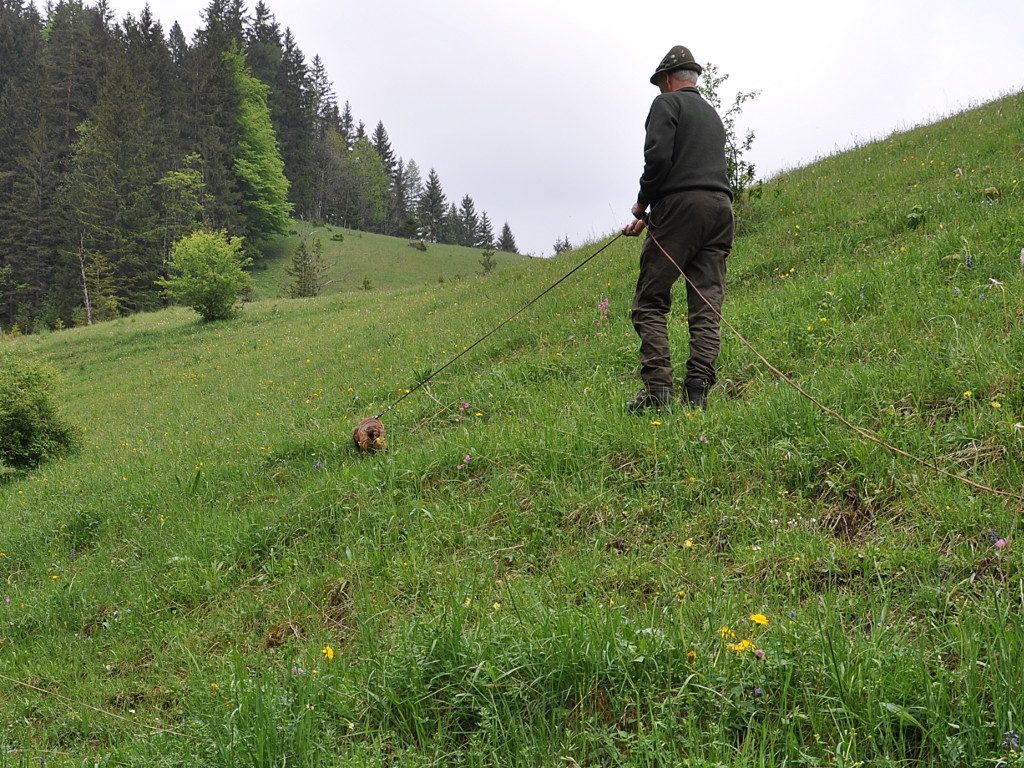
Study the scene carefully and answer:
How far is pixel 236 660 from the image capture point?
288cm

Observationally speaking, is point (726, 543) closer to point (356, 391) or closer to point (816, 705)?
point (816, 705)

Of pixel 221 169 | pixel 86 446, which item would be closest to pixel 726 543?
pixel 86 446

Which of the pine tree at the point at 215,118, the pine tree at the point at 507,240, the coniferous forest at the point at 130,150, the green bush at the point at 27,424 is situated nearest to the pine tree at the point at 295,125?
the coniferous forest at the point at 130,150

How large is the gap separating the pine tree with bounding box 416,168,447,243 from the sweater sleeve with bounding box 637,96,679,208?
9232cm

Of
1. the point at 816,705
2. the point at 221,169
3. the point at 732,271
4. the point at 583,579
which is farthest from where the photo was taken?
the point at 221,169

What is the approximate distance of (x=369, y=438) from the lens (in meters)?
5.63

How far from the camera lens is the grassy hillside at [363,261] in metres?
55.1

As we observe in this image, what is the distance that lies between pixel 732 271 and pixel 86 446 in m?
11.5

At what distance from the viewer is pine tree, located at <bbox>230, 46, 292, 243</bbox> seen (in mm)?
59156

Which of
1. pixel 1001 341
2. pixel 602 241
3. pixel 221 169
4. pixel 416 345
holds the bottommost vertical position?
pixel 1001 341

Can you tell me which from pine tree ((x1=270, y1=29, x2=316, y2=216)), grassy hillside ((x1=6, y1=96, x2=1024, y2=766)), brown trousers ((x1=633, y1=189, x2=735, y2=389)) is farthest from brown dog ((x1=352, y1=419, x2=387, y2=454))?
pine tree ((x1=270, y1=29, x2=316, y2=216))

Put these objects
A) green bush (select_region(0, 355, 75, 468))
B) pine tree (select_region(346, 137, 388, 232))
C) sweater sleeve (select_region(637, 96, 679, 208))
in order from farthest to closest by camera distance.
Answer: pine tree (select_region(346, 137, 388, 232)) < green bush (select_region(0, 355, 75, 468)) < sweater sleeve (select_region(637, 96, 679, 208))

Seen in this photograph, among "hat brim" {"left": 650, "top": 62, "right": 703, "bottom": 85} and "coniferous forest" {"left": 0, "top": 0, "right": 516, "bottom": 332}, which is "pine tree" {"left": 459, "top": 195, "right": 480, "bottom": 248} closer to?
"coniferous forest" {"left": 0, "top": 0, "right": 516, "bottom": 332}

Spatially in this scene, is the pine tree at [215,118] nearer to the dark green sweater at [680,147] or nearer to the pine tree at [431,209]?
the pine tree at [431,209]
